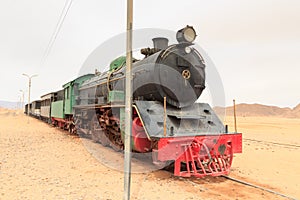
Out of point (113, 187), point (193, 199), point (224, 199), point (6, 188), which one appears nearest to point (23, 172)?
point (6, 188)

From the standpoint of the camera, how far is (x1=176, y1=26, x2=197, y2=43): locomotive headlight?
265 inches

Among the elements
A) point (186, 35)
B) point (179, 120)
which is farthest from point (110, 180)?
point (186, 35)

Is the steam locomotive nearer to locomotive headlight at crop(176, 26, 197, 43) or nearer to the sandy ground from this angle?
locomotive headlight at crop(176, 26, 197, 43)

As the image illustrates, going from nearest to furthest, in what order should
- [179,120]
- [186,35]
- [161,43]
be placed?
[179,120] < [186,35] < [161,43]

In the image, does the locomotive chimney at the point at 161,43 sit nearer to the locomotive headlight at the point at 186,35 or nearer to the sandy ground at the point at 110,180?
the locomotive headlight at the point at 186,35

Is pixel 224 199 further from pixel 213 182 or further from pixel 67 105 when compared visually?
pixel 67 105

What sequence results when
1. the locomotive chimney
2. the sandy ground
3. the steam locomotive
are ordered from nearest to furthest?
the sandy ground
the steam locomotive
the locomotive chimney

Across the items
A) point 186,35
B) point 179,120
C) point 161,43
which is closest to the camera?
point 179,120

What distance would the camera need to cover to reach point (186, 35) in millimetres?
6770

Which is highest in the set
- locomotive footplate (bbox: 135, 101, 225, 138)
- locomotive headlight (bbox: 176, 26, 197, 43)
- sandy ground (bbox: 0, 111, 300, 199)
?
locomotive headlight (bbox: 176, 26, 197, 43)

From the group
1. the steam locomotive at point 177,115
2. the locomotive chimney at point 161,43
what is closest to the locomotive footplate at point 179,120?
the steam locomotive at point 177,115

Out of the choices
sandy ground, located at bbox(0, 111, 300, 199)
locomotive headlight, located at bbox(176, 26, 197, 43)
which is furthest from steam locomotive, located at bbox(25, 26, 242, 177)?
sandy ground, located at bbox(0, 111, 300, 199)

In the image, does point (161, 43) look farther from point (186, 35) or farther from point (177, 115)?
point (177, 115)

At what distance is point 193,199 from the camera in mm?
4637
